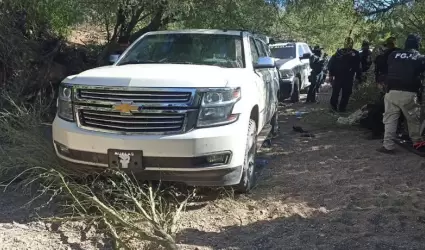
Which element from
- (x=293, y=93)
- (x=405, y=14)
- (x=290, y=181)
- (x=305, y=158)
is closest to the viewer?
(x=290, y=181)

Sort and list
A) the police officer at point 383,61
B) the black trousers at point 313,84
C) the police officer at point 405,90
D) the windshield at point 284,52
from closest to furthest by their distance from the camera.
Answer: the police officer at point 405,90
the police officer at point 383,61
the black trousers at point 313,84
the windshield at point 284,52

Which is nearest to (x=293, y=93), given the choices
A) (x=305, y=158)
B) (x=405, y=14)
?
(x=405, y=14)

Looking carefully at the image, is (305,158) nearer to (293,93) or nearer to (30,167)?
(30,167)

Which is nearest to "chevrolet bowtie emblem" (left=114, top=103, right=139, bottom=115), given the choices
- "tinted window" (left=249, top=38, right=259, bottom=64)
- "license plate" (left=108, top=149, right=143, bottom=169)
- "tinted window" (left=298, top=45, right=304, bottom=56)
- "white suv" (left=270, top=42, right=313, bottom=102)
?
"license plate" (left=108, top=149, right=143, bottom=169)

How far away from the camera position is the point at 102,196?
14.1 ft

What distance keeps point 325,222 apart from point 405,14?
6491 mm

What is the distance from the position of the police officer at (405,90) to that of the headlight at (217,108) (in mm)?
3368

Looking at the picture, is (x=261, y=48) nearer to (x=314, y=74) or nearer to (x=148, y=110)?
(x=148, y=110)

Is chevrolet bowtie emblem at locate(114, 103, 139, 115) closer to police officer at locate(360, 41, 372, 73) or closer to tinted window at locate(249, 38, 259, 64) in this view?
tinted window at locate(249, 38, 259, 64)

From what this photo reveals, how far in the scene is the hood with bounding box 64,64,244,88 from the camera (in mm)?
4125

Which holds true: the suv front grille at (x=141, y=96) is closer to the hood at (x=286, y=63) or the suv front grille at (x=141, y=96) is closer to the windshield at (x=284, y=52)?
the hood at (x=286, y=63)

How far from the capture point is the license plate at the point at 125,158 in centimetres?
404

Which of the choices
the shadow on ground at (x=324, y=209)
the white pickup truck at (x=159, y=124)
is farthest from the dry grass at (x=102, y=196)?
the shadow on ground at (x=324, y=209)

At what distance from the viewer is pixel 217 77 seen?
172 inches
